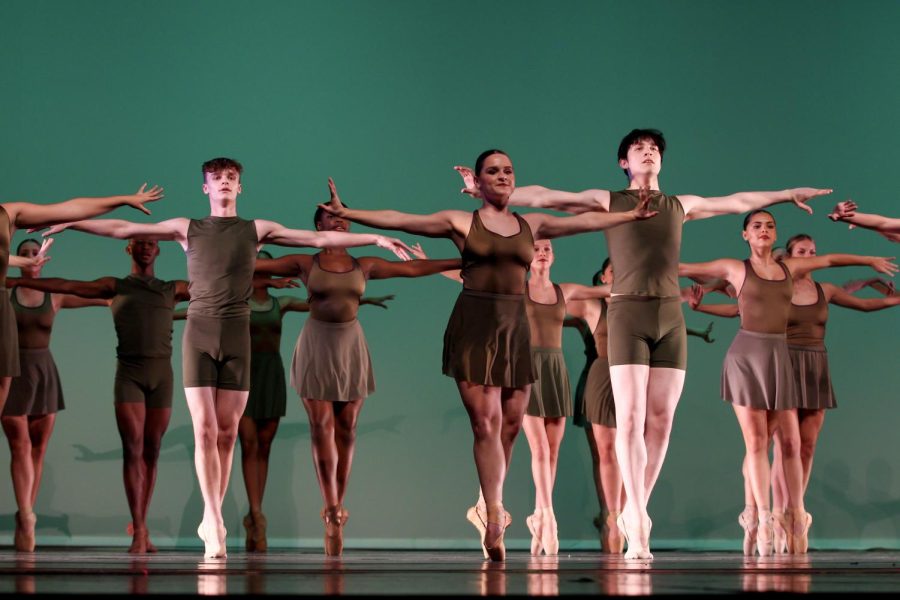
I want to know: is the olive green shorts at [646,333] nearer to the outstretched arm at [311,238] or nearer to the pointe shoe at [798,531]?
the outstretched arm at [311,238]

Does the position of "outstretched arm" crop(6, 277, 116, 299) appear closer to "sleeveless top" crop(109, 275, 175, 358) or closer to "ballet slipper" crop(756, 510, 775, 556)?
"sleeveless top" crop(109, 275, 175, 358)

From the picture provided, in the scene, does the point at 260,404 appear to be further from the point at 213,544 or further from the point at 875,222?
the point at 875,222

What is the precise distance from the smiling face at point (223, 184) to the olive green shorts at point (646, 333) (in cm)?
183

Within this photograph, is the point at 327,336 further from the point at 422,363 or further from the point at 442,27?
the point at 442,27

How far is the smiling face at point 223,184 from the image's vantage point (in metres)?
5.80

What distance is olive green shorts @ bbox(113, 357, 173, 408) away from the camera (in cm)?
714

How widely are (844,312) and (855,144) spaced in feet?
4.02

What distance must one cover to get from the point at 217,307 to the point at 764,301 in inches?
116

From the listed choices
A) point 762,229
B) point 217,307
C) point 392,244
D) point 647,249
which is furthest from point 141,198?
point 762,229

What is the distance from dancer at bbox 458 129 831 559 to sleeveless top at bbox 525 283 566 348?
1750mm

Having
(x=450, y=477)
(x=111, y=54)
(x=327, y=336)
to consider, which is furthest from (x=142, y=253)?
(x=450, y=477)

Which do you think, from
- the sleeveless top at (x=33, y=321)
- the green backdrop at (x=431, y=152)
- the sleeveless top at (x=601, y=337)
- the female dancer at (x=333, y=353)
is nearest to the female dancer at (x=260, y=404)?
the green backdrop at (x=431, y=152)

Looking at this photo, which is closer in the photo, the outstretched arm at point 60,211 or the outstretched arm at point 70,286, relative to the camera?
the outstretched arm at point 60,211

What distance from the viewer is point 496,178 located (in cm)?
553
